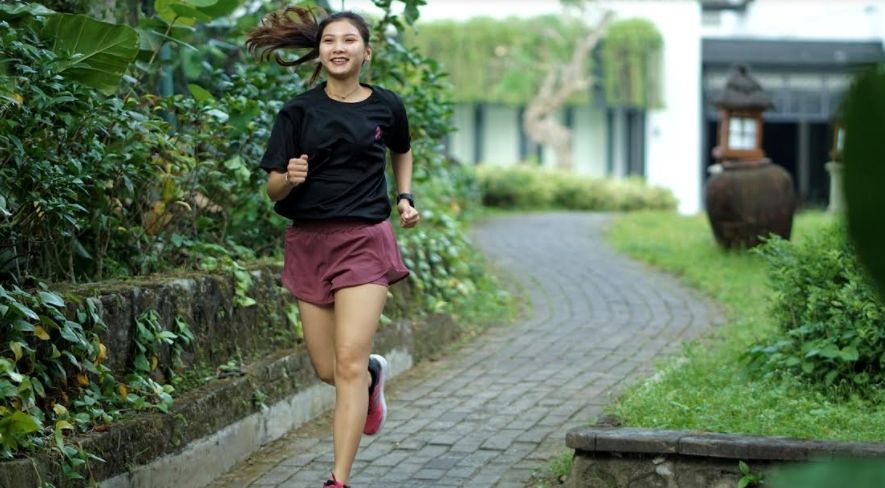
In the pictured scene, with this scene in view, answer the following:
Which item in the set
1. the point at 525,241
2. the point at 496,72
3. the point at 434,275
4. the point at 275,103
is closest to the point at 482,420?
the point at 275,103

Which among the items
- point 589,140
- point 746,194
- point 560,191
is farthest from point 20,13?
point 589,140

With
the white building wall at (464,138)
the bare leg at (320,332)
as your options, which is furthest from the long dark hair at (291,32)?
the white building wall at (464,138)

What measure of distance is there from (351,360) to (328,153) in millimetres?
755

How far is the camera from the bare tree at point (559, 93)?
31.5 meters

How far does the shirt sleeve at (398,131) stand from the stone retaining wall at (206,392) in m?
1.20

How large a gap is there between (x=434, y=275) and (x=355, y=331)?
5.10 metres

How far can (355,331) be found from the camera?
16.0 ft

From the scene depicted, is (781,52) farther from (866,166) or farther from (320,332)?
(866,166)

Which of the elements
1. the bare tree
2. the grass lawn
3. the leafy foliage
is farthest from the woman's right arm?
the bare tree

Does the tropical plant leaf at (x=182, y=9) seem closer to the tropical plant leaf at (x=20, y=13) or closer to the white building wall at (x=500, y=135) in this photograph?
the tropical plant leaf at (x=20, y=13)

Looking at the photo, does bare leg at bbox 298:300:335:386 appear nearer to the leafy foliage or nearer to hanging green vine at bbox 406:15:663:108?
the leafy foliage

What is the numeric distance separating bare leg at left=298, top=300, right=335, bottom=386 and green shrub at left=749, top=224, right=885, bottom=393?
2504 millimetres

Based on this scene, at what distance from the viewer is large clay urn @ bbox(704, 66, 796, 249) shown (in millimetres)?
14188

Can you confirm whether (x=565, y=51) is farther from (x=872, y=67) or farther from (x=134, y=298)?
(x=872, y=67)
